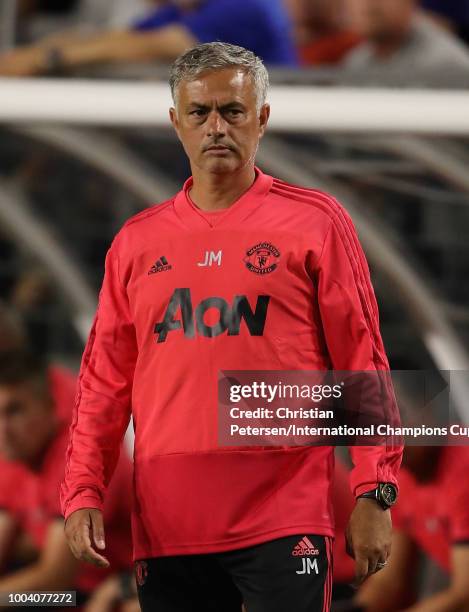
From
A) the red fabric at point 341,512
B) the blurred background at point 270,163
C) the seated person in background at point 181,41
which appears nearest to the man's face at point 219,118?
the red fabric at point 341,512

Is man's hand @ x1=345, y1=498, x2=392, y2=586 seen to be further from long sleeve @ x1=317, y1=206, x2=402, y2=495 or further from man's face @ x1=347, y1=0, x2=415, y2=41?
man's face @ x1=347, y1=0, x2=415, y2=41

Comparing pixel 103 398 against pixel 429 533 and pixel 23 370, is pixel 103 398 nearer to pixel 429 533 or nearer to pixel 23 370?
pixel 23 370

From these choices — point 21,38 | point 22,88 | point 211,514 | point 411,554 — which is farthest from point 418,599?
point 21,38

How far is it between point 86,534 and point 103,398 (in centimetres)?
18

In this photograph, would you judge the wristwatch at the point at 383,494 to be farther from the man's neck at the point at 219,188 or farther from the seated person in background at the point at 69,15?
the seated person in background at the point at 69,15

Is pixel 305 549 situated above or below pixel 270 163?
below

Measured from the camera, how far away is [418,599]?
8.73 ft

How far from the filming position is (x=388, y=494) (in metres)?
1.54

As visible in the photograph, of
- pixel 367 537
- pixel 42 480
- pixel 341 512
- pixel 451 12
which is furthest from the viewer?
pixel 451 12

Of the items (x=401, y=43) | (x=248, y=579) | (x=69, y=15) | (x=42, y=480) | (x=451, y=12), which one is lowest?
(x=248, y=579)

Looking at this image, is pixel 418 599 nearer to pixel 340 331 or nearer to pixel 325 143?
pixel 325 143

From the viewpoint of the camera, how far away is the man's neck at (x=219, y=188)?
1.61 m

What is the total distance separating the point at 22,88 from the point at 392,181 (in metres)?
0.84

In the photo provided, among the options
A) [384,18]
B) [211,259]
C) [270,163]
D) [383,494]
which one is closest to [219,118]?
[211,259]
